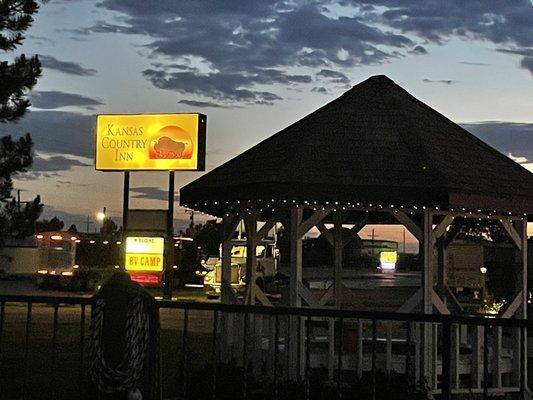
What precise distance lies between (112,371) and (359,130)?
286 inches

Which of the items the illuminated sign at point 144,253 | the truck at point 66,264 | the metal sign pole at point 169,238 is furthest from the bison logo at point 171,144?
the truck at point 66,264

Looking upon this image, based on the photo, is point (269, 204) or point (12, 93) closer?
point (269, 204)

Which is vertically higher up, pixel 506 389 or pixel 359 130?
pixel 359 130

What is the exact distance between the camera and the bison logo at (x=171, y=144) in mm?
26594

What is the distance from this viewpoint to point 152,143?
26.9 metres

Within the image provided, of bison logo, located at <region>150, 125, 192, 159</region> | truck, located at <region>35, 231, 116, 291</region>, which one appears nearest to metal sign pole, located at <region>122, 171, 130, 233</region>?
bison logo, located at <region>150, 125, 192, 159</region>

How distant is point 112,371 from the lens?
8.26 meters

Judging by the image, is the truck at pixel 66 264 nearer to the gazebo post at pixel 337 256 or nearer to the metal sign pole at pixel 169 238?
the metal sign pole at pixel 169 238

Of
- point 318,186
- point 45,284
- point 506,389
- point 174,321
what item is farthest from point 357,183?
point 45,284

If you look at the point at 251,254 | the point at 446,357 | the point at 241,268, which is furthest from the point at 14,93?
the point at 241,268

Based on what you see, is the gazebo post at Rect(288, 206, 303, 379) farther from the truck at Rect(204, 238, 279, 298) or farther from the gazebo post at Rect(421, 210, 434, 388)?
the truck at Rect(204, 238, 279, 298)

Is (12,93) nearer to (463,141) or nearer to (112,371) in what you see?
(463,141)

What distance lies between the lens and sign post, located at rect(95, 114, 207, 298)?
86.6ft

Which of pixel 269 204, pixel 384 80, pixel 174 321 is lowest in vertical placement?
pixel 174 321
